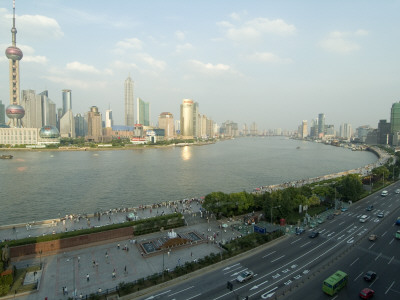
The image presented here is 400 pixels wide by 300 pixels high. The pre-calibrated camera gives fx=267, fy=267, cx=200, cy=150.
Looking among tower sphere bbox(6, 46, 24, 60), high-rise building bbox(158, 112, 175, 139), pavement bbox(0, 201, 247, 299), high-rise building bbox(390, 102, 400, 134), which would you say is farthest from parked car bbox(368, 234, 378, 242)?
high-rise building bbox(158, 112, 175, 139)

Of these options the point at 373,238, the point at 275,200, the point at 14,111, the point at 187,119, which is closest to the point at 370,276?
the point at 373,238

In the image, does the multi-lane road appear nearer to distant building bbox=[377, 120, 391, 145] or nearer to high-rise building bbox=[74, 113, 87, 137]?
distant building bbox=[377, 120, 391, 145]

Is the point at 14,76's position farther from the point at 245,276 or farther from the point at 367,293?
the point at 367,293

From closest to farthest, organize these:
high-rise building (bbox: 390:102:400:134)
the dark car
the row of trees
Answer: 1. the dark car
2. the row of trees
3. high-rise building (bbox: 390:102:400:134)

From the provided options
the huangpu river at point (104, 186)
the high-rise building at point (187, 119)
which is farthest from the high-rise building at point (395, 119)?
the high-rise building at point (187, 119)

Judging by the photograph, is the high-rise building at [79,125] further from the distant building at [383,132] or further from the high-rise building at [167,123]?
the distant building at [383,132]

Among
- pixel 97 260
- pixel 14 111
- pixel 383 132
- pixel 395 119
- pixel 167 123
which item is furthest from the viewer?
pixel 167 123
